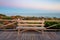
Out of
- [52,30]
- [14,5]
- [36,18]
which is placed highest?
[14,5]

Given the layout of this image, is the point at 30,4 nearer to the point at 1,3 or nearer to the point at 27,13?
the point at 27,13

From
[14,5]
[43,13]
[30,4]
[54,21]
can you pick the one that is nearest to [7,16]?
[14,5]

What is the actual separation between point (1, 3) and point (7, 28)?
1.34 metres

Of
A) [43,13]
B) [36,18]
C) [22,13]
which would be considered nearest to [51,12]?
[43,13]

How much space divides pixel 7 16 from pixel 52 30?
2.21 metres

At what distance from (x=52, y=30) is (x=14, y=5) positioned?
2.22 meters

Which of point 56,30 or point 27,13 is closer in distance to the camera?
point 56,30

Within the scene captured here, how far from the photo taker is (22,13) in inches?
249

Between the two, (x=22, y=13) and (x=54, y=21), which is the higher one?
(x=22, y=13)

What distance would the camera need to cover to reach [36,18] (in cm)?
631

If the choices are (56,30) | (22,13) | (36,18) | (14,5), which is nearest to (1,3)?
(14,5)

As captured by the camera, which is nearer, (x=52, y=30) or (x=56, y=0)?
(x=52, y=30)

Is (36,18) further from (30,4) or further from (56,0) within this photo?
(56,0)

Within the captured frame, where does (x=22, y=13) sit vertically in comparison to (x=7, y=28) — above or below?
above
